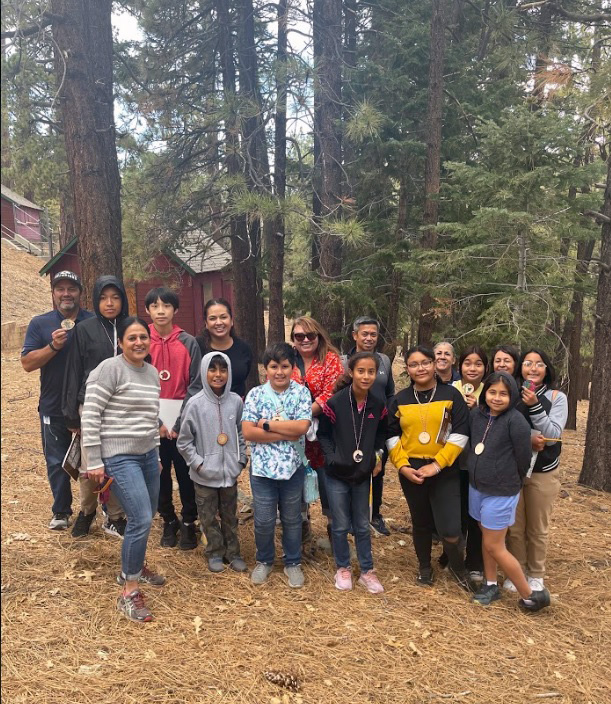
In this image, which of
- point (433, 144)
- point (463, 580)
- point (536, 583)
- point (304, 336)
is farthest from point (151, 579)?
point (433, 144)

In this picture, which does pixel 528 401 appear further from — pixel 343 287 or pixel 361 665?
pixel 343 287

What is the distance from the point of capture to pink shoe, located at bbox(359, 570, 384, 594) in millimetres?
4363

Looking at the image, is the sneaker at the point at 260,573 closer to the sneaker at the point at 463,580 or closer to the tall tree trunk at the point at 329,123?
the sneaker at the point at 463,580

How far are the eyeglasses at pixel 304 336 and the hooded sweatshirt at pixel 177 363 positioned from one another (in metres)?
0.86

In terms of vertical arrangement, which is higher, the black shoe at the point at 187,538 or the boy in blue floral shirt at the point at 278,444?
the boy in blue floral shirt at the point at 278,444

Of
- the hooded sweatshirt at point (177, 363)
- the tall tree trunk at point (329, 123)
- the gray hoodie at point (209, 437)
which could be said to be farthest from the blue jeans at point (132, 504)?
the tall tree trunk at point (329, 123)

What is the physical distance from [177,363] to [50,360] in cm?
110

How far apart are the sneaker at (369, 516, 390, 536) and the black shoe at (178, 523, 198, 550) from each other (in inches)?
72.4

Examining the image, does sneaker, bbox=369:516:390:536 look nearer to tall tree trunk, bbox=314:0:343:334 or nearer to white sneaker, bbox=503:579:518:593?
white sneaker, bbox=503:579:518:593

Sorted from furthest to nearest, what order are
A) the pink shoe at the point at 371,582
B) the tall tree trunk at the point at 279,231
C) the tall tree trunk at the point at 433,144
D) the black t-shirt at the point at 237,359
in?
the tall tree trunk at the point at 279,231, the tall tree trunk at the point at 433,144, the black t-shirt at the point at 237,359, the pink shoe at the point at 371,582

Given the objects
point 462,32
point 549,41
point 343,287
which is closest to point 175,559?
point 343,287

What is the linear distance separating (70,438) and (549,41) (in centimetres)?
1030

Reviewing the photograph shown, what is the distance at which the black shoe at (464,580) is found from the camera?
443 cm

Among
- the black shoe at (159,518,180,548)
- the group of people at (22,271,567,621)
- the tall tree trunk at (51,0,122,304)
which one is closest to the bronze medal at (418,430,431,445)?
the group of people at (22,271,567,621)
